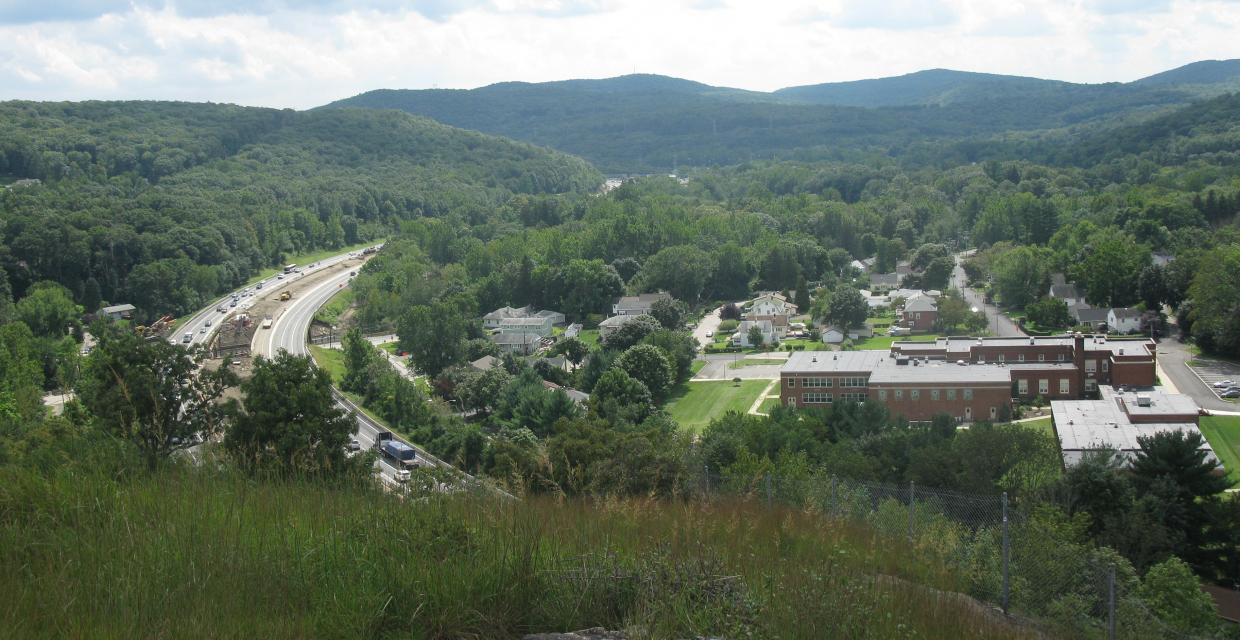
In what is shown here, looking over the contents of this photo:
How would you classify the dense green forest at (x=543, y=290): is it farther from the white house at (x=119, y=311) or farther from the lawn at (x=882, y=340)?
the lawn at (x=882, y=340)

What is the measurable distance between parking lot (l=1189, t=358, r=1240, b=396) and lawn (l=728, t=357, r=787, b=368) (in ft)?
38.5

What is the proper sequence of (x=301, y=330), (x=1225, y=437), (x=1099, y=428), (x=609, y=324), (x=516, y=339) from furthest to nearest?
(x=609, y=324), (x=301, y=330), (x=516, y=339), (x=1225, y=437), (x=1099, y=428)

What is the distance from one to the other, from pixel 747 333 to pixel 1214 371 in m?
14.7

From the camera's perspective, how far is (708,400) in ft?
96.5

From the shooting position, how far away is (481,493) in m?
5.29

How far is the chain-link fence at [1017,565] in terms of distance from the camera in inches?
243

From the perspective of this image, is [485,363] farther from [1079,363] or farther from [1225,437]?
[1225,437]

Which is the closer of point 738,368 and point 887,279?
point 738,368

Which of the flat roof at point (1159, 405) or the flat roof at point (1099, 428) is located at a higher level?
the flat roof at point (1099, 428)

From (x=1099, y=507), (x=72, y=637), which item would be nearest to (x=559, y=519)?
(x=72, y=637)

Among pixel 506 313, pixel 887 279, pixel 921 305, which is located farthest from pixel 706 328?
pixel 887 279

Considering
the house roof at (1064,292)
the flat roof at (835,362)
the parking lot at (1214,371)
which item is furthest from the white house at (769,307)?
the parking lot at (1214,371)

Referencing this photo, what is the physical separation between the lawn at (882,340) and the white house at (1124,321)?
5.84 meters

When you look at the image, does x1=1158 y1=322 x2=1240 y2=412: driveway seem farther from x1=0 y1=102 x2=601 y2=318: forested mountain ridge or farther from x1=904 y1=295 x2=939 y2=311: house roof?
x1=0 y1=102 x2=601 y2=318: forested mountain ridge
